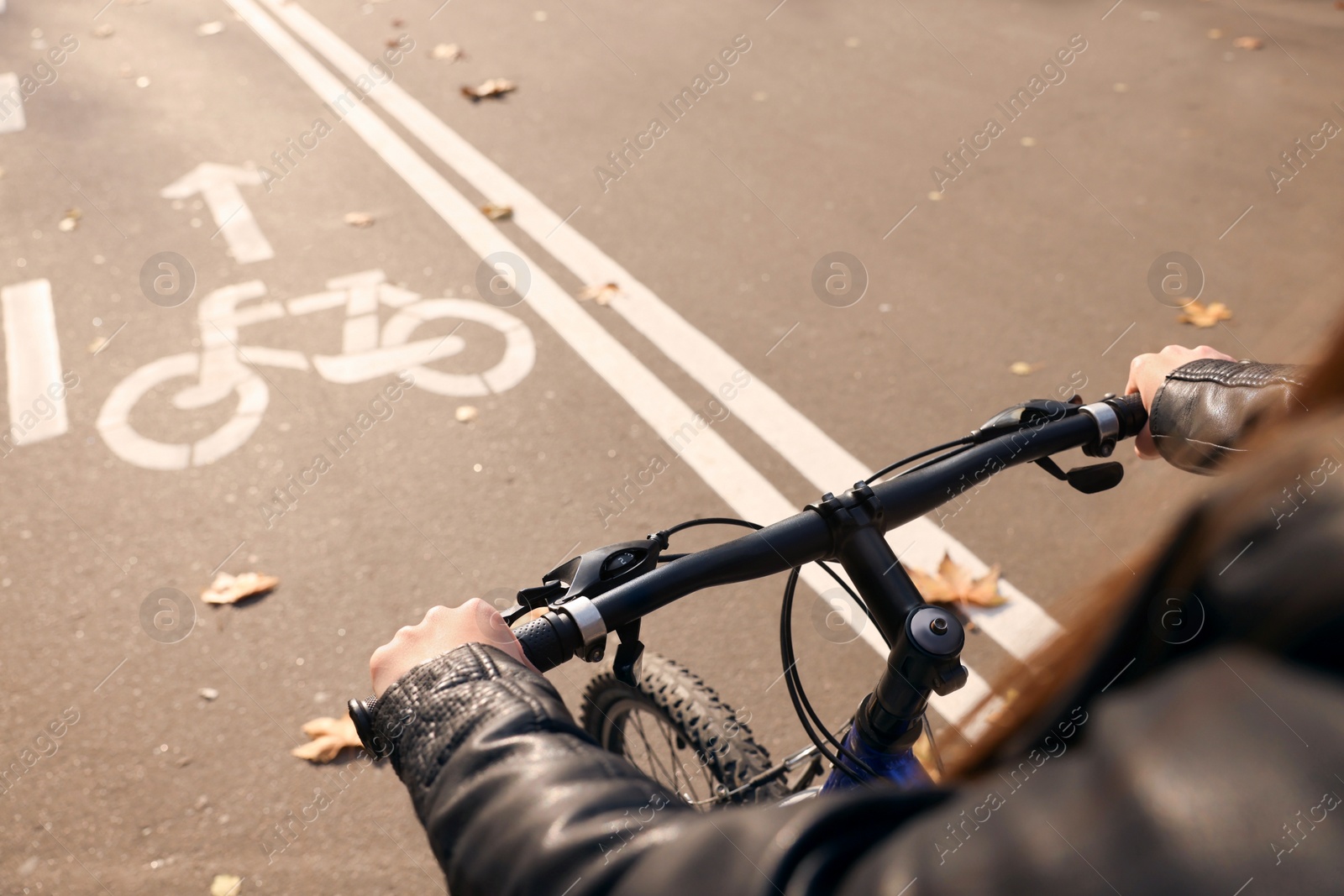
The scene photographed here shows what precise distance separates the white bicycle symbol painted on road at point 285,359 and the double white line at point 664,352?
463 mm

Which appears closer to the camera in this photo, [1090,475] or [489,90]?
[1090,475]

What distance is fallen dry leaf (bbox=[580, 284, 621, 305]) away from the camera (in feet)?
16.9

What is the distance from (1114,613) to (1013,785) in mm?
191

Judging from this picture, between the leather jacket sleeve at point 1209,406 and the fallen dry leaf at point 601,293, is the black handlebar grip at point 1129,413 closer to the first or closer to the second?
the leather jacket sleeve at point 1209,406

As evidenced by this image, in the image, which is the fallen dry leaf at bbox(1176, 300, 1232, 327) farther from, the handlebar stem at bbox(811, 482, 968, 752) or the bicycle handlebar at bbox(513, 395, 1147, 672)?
the handlebar stem at bbox(811, 482, 968, 752)

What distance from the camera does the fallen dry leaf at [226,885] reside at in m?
2.82

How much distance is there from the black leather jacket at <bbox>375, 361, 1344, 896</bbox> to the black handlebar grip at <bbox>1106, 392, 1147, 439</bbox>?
1.23m

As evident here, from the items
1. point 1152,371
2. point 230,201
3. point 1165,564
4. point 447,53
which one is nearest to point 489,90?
point 447,53

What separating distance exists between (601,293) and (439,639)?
3906 millimetres

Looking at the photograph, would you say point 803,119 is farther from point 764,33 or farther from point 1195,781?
point 1195,781

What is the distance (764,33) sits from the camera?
312 inches

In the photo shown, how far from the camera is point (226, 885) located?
9.30ft

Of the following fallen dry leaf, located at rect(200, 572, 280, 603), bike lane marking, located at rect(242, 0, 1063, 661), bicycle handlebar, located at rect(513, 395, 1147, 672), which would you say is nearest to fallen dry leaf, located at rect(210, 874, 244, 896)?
fallen dry leaf, located at rect(200, 572, 280, 603)

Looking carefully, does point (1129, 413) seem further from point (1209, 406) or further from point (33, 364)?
point (33, 364)
